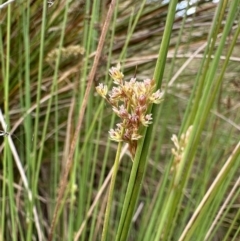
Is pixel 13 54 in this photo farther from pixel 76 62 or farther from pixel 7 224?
pixel 7 224

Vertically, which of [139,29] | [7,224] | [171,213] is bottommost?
[7,224]

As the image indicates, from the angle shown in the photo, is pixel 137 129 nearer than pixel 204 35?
Yes

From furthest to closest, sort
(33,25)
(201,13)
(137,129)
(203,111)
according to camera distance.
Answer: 1. (201,13)
2. (33,25)
3. (203,111)
4. (137,129)

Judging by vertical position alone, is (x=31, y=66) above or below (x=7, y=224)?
above

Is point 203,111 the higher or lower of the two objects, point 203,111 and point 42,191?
the higher

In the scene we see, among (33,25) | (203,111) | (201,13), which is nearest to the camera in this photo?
(203,111)

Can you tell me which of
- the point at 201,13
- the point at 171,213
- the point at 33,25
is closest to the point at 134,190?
the point at 171,213

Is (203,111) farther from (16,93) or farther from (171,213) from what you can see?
(16,93)

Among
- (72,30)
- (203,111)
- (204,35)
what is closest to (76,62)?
(72,30)

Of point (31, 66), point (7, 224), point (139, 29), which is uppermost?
point (139, 29)
